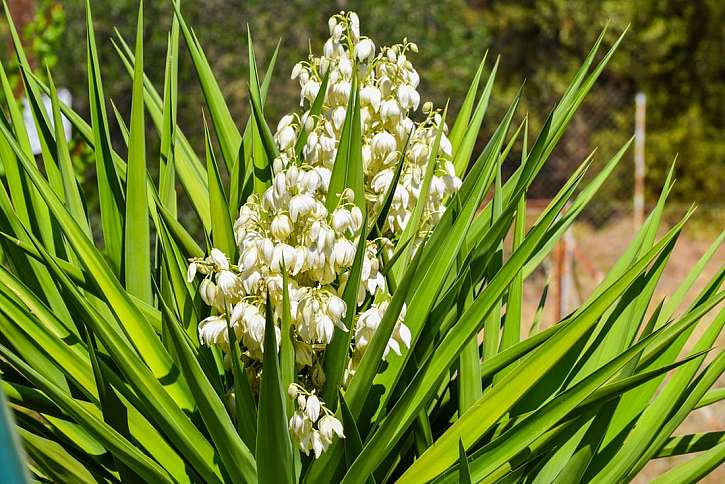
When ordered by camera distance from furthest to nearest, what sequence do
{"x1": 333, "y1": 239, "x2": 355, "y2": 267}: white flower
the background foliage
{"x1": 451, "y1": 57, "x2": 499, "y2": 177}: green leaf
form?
1. the background foliage
2. {"x1": 451, "y1": 57, "x2": 499, "y2": 177}: green leaf
3. {"x1": 333, "y1": 239, "x2": 355, "y2": 267}: white flower

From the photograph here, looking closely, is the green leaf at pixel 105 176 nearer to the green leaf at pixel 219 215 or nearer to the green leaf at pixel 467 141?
the green leaf at pixel 219 215

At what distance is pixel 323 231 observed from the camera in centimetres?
124

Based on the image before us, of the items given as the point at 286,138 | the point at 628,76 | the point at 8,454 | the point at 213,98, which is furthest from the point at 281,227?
the point at 628,76

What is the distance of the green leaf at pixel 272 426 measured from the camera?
44.4 inches

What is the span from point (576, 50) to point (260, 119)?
8879 mm

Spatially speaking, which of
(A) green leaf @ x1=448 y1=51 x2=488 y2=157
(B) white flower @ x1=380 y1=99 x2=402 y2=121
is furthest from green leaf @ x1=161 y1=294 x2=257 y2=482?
(A) green leaf @ x1=448 y1=51 x2=488 y2=157

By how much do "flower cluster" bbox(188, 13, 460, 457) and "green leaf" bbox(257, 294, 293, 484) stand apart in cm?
4

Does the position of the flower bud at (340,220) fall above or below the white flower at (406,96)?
below

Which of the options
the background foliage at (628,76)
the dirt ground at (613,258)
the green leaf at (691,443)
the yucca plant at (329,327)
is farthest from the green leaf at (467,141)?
the background foliage at (628,76)

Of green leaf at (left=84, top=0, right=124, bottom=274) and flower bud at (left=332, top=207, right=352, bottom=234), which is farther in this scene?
green leaf at (left=84, top=0, right=124, bottom=274)

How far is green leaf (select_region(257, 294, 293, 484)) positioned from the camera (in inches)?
44.4

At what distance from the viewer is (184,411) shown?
4.70 ft

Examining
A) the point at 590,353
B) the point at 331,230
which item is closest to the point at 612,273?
the point at 590,353

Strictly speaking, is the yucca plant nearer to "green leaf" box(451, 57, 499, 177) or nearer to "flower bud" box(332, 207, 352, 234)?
"flower bud" box(332, 207, 352, 234)
